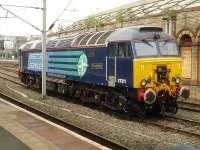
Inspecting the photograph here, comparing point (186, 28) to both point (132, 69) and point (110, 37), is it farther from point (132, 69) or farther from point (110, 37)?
point (132, 69)

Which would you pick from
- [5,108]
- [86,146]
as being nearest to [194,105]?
[5,108]

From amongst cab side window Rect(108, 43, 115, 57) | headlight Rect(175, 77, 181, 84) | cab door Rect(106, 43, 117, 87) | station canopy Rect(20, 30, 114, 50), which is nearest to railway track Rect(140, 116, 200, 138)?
headlight Rect(175, 77, 181, 84)

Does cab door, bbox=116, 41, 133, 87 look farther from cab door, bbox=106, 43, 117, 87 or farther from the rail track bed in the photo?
the rail track bed

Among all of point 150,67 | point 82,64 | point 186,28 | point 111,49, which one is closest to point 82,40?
point 82,64

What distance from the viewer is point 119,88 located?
17.5m

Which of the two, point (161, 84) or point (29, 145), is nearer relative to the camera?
point (29, 145)

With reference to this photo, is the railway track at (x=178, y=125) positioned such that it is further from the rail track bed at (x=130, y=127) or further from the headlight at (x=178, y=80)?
the headlight at (x=178, y=80)

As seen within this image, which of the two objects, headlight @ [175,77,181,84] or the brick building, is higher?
the brick building

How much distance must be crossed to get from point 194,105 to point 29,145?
11.9 m

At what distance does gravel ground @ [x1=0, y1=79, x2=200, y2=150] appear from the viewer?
12430 mm

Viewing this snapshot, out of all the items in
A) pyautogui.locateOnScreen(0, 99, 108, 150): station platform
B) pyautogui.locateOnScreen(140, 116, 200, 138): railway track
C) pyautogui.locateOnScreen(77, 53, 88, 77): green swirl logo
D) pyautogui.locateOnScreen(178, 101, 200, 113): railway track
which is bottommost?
pyautogui.locateOnScreen(140, 116, 200, 138): railway track

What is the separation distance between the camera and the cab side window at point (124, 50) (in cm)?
1666

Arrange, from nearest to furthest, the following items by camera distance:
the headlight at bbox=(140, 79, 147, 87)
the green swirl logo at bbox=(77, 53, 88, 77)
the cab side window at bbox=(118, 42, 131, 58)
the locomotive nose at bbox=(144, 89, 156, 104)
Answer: the locomotive nose at bbox=(144, 89, 156, 104)
the headlight at bbox=(140, 79, 147, 87)
the cab side window at bbox=(118, 42, 131, 58)
the green swirl logo at bbox=(77, 53, 88, 77)

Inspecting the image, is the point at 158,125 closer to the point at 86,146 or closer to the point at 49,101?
the point at 86,146
